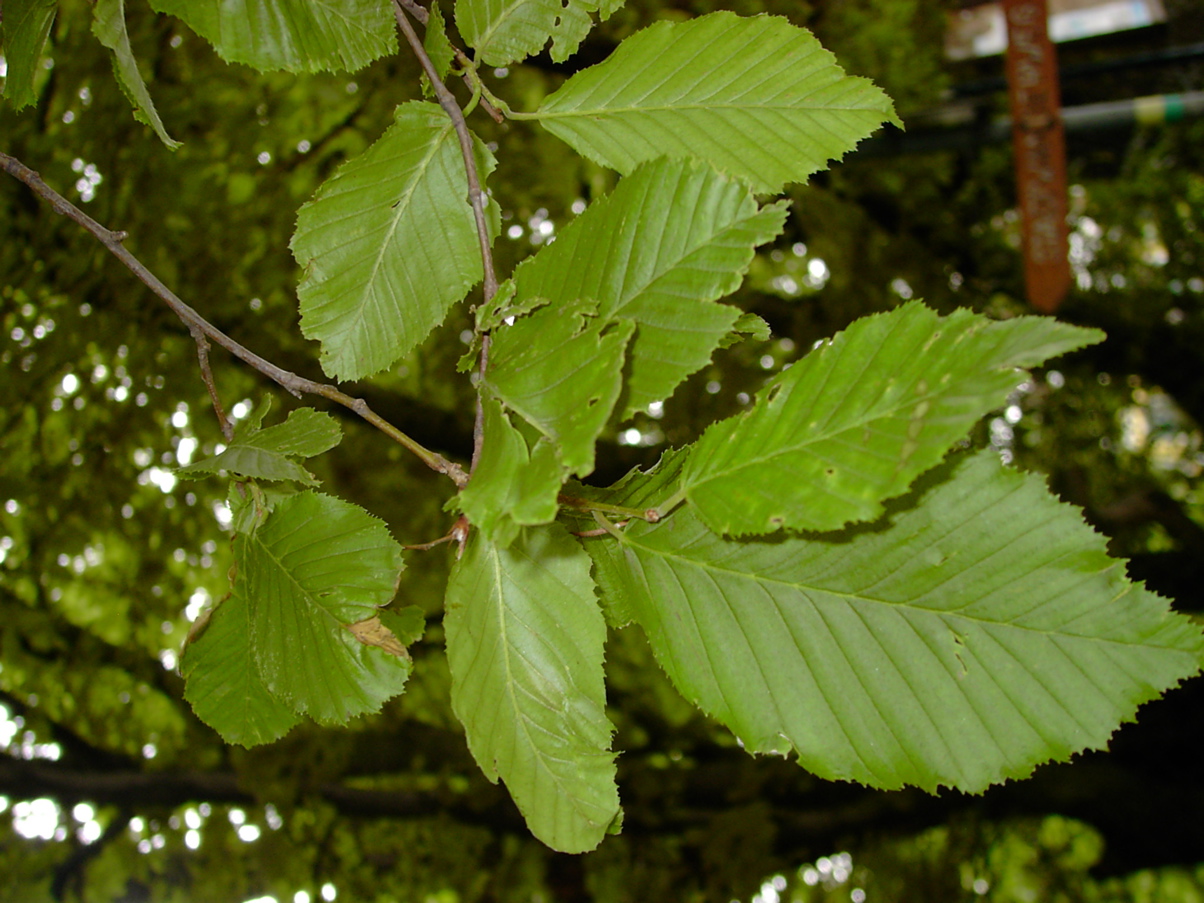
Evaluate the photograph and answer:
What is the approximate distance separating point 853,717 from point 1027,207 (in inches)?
106

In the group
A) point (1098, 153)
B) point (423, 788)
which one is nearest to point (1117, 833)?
point (423, 788)

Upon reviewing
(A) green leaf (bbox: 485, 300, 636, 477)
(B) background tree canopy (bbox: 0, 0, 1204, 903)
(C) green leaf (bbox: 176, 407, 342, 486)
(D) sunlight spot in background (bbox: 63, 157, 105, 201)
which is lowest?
(B) background tree canopy (bbox: 0, 0, 1204, 903)

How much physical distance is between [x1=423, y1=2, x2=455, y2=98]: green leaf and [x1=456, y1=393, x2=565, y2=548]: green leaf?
12.4 inches

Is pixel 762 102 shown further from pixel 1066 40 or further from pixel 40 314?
pixel 1066 40

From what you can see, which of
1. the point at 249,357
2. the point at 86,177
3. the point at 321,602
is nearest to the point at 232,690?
the point at 321,602

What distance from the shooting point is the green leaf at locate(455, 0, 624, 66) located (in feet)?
2.08

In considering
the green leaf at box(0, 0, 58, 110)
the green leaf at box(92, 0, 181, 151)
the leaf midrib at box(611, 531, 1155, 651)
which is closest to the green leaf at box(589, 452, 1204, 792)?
the leaf midrib at box(611, 531, 1155, 651)

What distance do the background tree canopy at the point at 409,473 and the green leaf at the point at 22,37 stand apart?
1.36m

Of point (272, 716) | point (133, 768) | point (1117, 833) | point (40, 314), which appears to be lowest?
point (1117, 833)

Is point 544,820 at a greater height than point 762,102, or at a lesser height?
lesser

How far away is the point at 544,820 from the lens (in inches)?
21.2

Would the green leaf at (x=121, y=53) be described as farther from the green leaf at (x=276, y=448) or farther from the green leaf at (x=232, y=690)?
the green leaf at (x=232, y=690)

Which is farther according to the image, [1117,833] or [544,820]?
[1117,833]

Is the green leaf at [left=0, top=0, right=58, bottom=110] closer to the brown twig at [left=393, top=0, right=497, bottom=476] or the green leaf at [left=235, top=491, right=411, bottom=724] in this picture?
the brown twig at [left=393, top=0, right=497, bottom=476]
